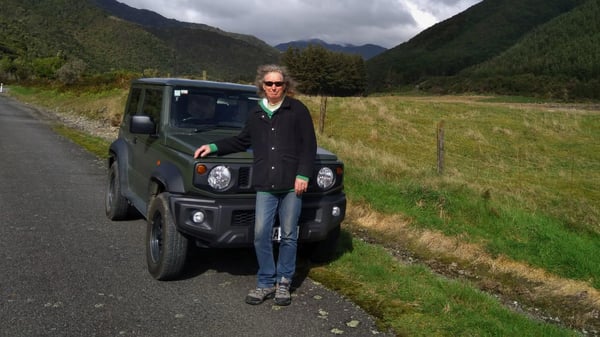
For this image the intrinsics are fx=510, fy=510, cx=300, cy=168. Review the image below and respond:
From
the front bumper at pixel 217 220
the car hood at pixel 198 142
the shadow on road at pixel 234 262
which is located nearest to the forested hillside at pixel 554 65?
the shadow on road at pixel 234 262

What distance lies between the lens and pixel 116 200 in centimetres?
670

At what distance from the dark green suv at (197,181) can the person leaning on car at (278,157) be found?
243 mm

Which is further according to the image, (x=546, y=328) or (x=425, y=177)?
(x=425, y=177)

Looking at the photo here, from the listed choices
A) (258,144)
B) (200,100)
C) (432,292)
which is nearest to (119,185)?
(200,100)

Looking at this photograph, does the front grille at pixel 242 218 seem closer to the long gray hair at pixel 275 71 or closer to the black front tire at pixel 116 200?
the long gray hair at pixel 275 71

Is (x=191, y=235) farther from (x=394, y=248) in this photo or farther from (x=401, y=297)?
(x=394, y=248)

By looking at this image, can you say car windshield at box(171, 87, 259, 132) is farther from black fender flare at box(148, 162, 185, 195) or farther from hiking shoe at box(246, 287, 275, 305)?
hiking shoe at box(246, 287, 275, 305)

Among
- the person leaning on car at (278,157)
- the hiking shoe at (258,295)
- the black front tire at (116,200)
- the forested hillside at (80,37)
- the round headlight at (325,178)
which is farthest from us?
the forested hillside at (80,37)

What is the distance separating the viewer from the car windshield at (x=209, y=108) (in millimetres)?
5473

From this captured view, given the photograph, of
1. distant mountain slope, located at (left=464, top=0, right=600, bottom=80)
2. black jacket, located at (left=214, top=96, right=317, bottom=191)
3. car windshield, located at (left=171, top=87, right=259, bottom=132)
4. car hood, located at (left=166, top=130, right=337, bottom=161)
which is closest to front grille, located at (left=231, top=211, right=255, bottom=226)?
black jacket, located at (left=214, top=96, right=317, bottom=191)

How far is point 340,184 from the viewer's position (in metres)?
5.09

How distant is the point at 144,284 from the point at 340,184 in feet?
6.84

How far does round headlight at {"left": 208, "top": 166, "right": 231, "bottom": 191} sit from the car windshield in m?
1.06

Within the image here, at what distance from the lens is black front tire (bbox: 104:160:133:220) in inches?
263
